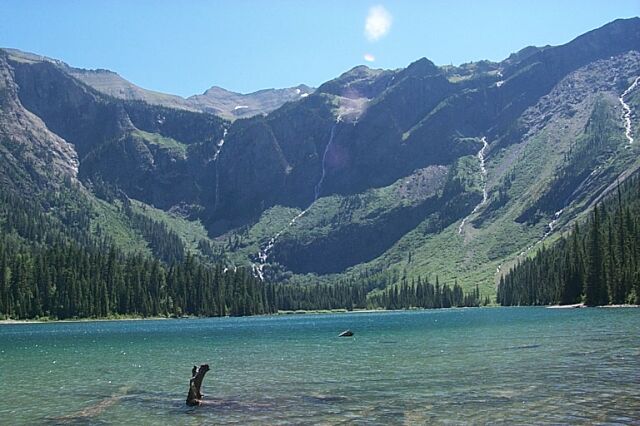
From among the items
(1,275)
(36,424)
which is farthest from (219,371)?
(1,275)

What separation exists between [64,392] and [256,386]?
1410 cm

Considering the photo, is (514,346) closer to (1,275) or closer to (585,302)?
(585,302)

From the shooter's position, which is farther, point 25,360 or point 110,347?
point 110,347

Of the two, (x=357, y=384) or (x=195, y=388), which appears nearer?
(x=195, y=388)

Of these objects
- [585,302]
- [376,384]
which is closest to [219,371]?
[376,384]

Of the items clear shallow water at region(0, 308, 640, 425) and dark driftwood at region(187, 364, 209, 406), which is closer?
clear shallow water at region(0, 308, 640, 425)

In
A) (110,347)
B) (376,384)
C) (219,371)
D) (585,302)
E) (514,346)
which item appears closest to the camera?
(376,384)

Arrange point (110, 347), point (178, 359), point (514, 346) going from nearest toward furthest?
point (514, 346) < point (178, 359) < point (110, 347)

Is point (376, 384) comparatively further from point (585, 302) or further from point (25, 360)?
point (585, 302)

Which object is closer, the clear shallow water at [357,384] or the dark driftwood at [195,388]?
the clear shallow water at [357,384]

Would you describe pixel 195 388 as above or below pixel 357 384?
above

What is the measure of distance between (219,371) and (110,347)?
139ft

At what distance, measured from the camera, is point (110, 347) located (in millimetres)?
94812

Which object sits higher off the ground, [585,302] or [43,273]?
[43,273]
